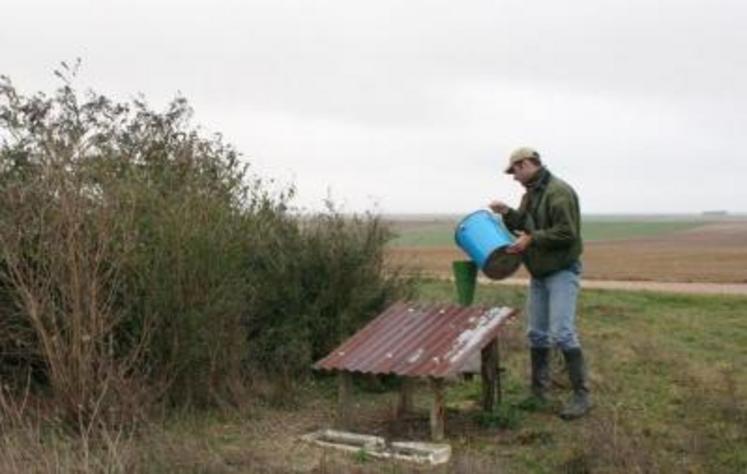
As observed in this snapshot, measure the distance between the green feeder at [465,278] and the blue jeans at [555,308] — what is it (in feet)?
1.64

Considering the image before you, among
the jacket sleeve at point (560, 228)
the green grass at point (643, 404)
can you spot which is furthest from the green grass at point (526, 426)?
the jacket sleeve at point (560, 228)

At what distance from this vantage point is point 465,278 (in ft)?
26.4

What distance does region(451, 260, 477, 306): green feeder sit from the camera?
7980 mm

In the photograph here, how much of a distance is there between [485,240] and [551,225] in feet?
1.73

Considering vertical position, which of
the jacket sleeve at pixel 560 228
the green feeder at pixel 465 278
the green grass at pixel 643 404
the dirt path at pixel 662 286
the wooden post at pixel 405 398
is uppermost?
the jacket sleeve at pixel 560 228

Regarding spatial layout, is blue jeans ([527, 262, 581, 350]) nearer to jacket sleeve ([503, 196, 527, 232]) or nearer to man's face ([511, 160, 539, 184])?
jacket sleeve ([503, 196, 527, 232])

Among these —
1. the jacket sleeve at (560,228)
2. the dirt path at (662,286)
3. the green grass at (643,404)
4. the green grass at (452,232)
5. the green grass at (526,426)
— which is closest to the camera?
the green grass at (526,426)

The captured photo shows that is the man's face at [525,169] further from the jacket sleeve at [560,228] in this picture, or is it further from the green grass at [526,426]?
the green grass at [526,426]

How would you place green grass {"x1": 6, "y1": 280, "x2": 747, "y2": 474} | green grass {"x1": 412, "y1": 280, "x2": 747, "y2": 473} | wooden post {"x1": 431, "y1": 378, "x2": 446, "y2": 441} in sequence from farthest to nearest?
wooden post {"x1": 431, "y1": 378, "x2": 446, "y2": 441}
green grass {"x1": 412, "y1": 280, "x2": 747, "y2": 473}
green grass {"x1": 6, "y1": 280, "x2": 747, "y2": 474}

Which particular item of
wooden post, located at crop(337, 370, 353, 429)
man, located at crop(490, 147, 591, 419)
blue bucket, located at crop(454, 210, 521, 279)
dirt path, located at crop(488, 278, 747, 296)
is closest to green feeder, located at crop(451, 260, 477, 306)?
blue bucket, located at crop(454, 210, 521, 279)

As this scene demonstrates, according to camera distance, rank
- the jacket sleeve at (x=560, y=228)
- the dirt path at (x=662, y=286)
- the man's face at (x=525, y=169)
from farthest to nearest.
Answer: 1. the dirt path at (x=662, y=286)
2. the man's face at (x=525, y=169)
3. the jacket sleeve at (x=560, y=228)

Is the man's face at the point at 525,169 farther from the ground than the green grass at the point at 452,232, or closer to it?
farther from the ground

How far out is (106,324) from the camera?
7.07 m

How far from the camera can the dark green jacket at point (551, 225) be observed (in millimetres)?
7461
